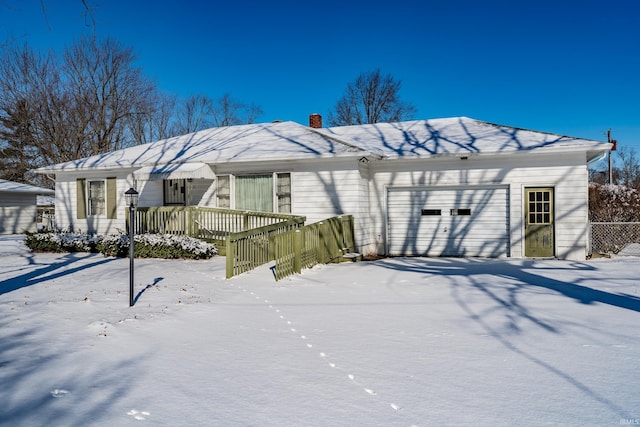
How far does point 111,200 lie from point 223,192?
15.1 ft

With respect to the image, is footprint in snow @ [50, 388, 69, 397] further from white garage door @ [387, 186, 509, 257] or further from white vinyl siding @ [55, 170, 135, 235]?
white vinyl siding @ [55, 170, 135, 235]

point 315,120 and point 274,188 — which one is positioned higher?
point 315,120

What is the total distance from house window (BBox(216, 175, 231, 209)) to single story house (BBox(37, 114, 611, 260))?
3 centimetres

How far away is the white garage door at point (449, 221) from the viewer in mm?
13492

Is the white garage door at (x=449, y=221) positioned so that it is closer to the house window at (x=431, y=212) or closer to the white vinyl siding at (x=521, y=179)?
the house window at (x=431, y=212)

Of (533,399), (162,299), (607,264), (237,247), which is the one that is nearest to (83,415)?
(533,399)

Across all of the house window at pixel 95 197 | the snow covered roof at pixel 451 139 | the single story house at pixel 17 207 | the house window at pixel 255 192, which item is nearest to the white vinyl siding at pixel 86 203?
the house window at pixel 95 197

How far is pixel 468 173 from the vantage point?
13.5 meters

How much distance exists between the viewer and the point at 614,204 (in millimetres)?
16031

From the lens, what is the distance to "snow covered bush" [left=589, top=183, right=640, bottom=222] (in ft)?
51.6

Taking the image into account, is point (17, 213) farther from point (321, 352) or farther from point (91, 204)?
point (321, 352)

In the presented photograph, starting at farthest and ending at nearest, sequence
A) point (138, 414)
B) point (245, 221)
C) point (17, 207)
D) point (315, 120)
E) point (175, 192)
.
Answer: point (17, 207) → point (315, 120) → point (175, 192) → point (245, 221) → point (138, 414)

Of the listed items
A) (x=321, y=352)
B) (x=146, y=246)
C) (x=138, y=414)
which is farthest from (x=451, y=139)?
(x=138, y=414)

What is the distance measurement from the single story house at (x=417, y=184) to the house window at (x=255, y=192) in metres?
0.03
